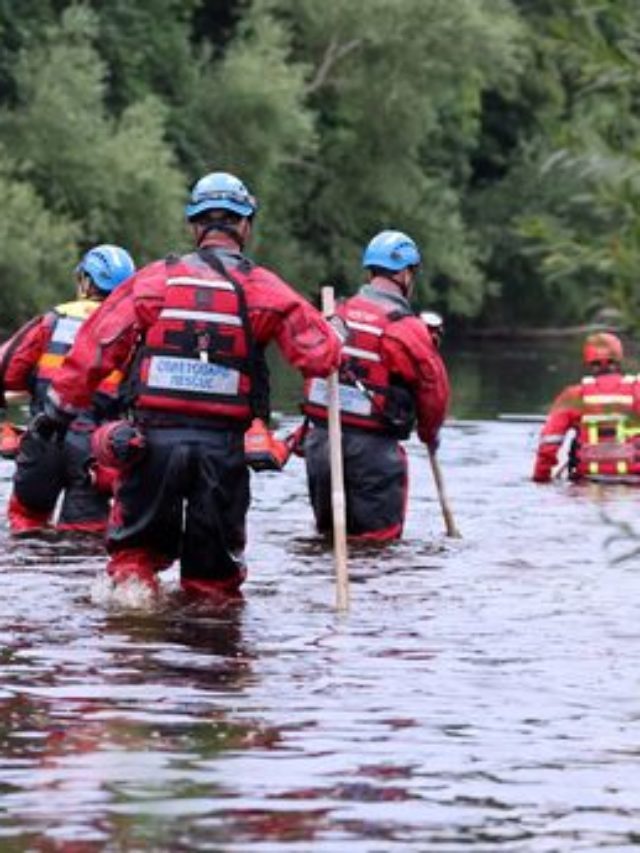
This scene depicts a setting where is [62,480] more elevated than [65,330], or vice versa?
[65,330]

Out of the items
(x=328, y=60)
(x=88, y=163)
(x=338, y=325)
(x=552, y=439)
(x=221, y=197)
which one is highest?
(x=328, y=60)

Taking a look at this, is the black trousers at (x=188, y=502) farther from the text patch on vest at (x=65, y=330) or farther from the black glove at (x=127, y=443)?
the text patch on vest at (x=65, y=330)

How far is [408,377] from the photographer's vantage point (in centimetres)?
1752

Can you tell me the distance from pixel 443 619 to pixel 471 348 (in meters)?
53.6

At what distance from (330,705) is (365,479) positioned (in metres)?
6.22

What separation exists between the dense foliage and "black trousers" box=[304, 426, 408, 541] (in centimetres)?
3150

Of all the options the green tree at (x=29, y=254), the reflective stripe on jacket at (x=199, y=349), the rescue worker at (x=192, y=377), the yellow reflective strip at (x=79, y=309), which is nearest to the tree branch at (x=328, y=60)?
the green tree at (x=29, y=254)

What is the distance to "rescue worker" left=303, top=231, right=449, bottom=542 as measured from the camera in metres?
17.5

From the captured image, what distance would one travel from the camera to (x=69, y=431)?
1786cm

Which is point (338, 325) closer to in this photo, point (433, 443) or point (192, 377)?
point (192, 377)

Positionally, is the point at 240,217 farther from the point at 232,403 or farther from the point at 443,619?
the point at 443,619

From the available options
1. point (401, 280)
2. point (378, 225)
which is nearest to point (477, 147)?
point (378, 225)

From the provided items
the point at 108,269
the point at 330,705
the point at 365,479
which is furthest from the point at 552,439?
the point at 330,705

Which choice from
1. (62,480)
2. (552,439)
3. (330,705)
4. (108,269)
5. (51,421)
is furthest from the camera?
(552,439)
